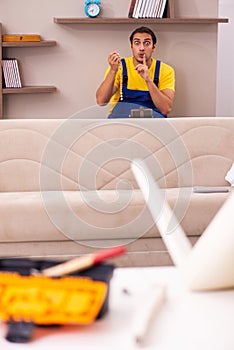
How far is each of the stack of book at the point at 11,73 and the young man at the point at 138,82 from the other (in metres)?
0.75

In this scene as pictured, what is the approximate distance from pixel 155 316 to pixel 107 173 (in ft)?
8.34

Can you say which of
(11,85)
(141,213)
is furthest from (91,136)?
(11,85)

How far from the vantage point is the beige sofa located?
119 inches

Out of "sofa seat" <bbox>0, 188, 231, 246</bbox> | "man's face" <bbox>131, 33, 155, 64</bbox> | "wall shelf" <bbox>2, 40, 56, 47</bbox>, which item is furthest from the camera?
"wall shelf" <bbox>2, 40, 56, 47</bbox>

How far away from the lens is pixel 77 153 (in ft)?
11.4

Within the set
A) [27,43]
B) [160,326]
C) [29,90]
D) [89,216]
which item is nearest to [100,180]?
[89,216]

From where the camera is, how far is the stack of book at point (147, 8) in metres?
5.27

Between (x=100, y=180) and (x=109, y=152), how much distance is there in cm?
16

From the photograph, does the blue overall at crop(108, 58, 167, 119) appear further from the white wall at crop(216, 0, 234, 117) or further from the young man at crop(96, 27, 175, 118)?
the white wall at crop(216, 0, 234, 117)

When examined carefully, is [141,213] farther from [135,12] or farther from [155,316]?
[135,12]

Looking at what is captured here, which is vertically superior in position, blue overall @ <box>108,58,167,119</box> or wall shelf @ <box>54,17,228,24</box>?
wall shelf @ <box>54,17,228,24</box>

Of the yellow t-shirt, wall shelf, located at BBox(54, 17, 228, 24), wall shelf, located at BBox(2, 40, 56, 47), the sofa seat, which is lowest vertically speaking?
the sofa seat

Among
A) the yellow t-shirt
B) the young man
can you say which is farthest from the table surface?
the yellow t-shirt

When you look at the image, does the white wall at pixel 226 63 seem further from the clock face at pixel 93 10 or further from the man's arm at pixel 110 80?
the man's arm at pixel 110 80
